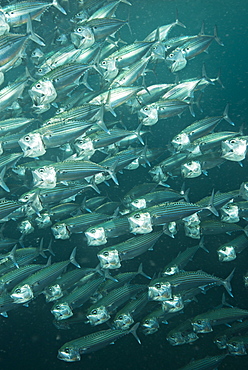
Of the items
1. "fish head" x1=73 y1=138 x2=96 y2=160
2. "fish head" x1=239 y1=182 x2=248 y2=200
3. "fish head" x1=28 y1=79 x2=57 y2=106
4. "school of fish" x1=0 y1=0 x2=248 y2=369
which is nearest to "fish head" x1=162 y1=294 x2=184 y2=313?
"school of fish" x1=0 y1=0 x2=248 y2=369

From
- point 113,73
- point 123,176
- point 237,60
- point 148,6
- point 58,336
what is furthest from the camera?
point 237,60

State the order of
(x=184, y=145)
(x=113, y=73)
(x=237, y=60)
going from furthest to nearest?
(x=237, y=60), (x=184, y=145), (x=113, y=73)

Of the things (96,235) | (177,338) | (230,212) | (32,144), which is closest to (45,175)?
(32,144)

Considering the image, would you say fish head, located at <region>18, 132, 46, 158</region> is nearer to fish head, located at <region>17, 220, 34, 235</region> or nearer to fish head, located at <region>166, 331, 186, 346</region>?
fish head, located at <region>17, 220, 34, 235</region>

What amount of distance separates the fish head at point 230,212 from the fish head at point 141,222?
1.36 meters

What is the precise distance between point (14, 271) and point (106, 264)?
1.31 m

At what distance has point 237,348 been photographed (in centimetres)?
458

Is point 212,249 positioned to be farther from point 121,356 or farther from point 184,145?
point 184,145

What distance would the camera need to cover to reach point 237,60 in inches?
688

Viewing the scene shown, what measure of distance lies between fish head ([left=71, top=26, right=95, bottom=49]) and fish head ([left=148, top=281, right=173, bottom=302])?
3.43 metres

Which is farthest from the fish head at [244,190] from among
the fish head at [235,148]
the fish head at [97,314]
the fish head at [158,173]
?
the fish head at [97,314]

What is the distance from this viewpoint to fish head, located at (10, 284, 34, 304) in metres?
3.81

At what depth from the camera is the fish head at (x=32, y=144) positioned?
324 centimetres

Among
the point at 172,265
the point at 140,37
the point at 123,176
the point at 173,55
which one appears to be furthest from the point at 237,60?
the point at 172,265
